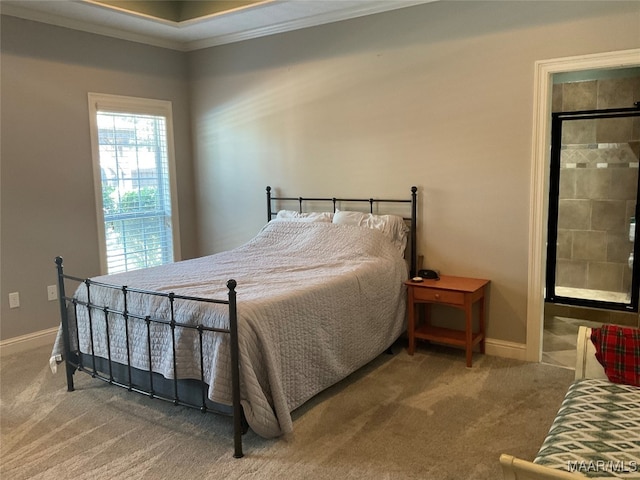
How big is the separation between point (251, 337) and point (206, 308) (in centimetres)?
29

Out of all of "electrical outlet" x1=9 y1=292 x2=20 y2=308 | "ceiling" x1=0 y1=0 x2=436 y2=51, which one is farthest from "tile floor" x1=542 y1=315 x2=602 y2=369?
"electrical outlet" x1=9 y1=292 x2=20 y2=308

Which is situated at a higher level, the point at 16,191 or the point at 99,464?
the point at 16,191

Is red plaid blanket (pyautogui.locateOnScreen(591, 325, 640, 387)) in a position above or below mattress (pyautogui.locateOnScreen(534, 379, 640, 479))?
above

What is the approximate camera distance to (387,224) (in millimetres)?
3947

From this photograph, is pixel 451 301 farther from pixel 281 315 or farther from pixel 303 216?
pixel 303 216

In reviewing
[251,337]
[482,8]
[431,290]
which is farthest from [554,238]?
[251,337]

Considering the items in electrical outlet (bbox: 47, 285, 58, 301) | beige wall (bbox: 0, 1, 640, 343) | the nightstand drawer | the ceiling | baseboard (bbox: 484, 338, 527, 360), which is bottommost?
baseboard (bbox: 484, 338, 527, 360)

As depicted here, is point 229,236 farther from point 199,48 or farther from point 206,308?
point 206,308

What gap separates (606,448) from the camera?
170 centimetres

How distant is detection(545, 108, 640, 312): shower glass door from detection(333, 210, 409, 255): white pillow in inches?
79.3

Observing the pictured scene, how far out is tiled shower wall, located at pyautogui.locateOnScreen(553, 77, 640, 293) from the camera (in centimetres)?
477

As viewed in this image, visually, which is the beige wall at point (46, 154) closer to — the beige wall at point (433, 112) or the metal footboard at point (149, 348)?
the metal footboard at point (149, 348)

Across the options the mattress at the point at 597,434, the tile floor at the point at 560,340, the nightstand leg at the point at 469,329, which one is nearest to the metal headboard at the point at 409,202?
the nightstand leg at the point at 469,329

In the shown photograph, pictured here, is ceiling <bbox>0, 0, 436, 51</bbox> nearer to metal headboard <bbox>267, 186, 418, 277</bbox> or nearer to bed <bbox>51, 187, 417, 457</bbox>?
metal headboard <bbox>267, 186, 418, 277</bbox>
